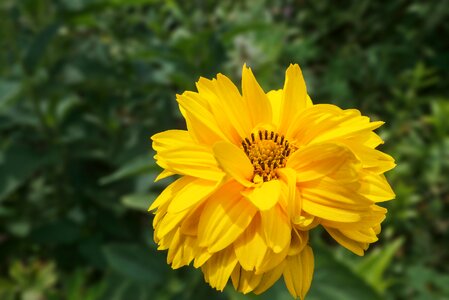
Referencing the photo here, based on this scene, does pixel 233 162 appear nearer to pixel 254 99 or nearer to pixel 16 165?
pixel 254 99

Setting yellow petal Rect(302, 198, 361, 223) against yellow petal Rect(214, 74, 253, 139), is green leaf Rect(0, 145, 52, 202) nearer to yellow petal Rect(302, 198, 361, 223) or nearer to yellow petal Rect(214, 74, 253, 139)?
yellow petal Rect(214, 74, 253, 139)

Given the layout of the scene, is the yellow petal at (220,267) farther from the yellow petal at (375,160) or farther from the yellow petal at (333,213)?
the yellow petal at (375,160)

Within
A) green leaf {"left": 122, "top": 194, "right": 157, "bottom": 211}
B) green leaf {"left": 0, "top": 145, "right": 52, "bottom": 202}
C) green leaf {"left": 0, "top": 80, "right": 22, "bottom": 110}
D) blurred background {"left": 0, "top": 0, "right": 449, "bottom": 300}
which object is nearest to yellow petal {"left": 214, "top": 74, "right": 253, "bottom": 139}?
blurred background {"left": 0, "top": 0, "right": 449, "bottom": 300}

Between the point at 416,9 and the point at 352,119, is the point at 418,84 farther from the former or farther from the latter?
the point at 352,119

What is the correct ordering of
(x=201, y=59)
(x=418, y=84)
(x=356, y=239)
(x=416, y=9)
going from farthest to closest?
(x=416, y=9)
(x=418, y=84)
(x=201, y=59)
(x=356, y=239)

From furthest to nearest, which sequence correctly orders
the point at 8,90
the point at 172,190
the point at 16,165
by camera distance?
the point at 16,165 < the point at 8,90 < the point at 172,190

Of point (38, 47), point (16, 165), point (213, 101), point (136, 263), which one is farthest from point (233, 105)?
point (16, 165)

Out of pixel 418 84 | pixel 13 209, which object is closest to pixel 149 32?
pixel 13 209
